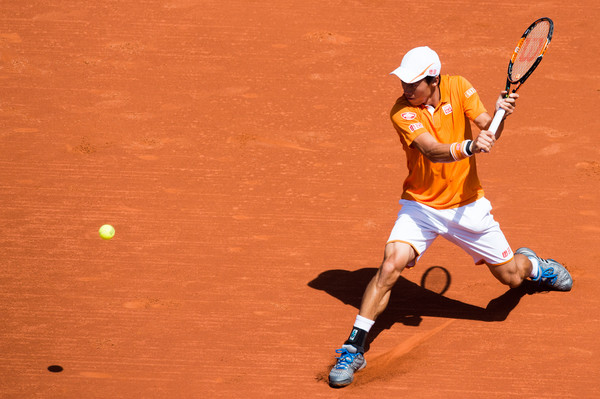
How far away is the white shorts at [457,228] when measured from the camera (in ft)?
22.8

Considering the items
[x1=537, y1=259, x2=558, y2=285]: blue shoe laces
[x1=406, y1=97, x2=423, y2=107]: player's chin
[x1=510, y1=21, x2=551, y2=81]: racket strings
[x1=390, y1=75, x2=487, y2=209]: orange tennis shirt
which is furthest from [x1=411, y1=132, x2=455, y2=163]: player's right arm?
[x1=537, y1=259, x2=558, y2=285]: blue shoe laces

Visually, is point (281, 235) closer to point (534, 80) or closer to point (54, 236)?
point (54, 236)

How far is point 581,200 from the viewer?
8.87 meters

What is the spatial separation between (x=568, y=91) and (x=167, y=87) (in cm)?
486

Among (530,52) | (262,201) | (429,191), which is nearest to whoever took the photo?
(429,191)

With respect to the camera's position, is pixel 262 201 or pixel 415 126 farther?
pixel 262 201

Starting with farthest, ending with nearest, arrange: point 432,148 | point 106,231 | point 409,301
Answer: point 106,231, point 409,301, point 432,148

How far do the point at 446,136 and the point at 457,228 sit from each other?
741 mm

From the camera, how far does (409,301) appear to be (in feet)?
25.4

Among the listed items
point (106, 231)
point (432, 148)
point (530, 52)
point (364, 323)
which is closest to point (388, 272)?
point (364, 323)

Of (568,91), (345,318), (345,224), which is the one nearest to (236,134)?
(345,224)

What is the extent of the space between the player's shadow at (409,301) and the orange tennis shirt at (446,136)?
3.59 ft

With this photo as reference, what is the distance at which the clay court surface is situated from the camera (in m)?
6.99

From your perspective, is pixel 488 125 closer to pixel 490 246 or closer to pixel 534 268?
pixel 490 246
